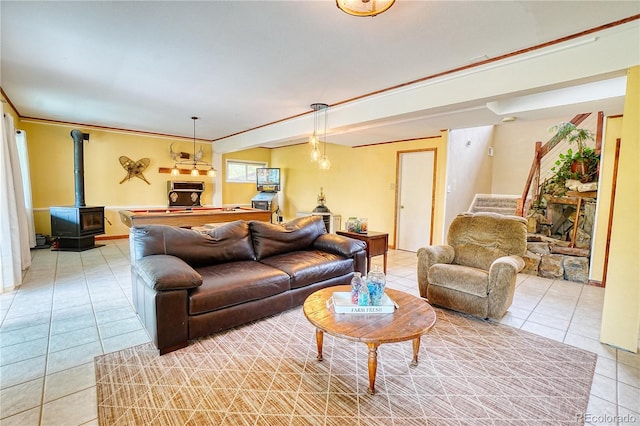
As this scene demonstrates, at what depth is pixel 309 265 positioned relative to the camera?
3.06m

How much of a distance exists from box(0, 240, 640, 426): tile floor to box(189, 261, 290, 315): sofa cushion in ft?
2.22

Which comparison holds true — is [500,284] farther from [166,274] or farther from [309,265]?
[166,274]

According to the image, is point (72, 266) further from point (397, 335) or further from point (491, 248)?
point (491, 248)

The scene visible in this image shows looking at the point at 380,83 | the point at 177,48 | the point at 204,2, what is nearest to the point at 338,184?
the point at 380,83

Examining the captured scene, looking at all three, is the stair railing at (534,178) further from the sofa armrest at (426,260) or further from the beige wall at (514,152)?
the sofa armrest at (426,260)

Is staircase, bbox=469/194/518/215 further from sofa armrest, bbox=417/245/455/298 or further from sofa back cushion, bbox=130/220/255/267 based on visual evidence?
sofa back cushion, bbox=130/220/255/267

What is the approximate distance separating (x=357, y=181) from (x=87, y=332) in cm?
554

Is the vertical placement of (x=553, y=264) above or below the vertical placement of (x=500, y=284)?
below

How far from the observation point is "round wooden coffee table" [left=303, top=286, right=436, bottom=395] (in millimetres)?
1696

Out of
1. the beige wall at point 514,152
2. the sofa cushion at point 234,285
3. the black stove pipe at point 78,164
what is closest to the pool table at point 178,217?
the black stove pipe at point 78,164

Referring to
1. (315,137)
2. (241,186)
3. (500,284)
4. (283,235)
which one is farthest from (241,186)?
(500,284)

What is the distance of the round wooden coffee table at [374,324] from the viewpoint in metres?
1.70

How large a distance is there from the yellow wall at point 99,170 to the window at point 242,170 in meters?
1.11

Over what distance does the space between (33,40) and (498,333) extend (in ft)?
15.8
